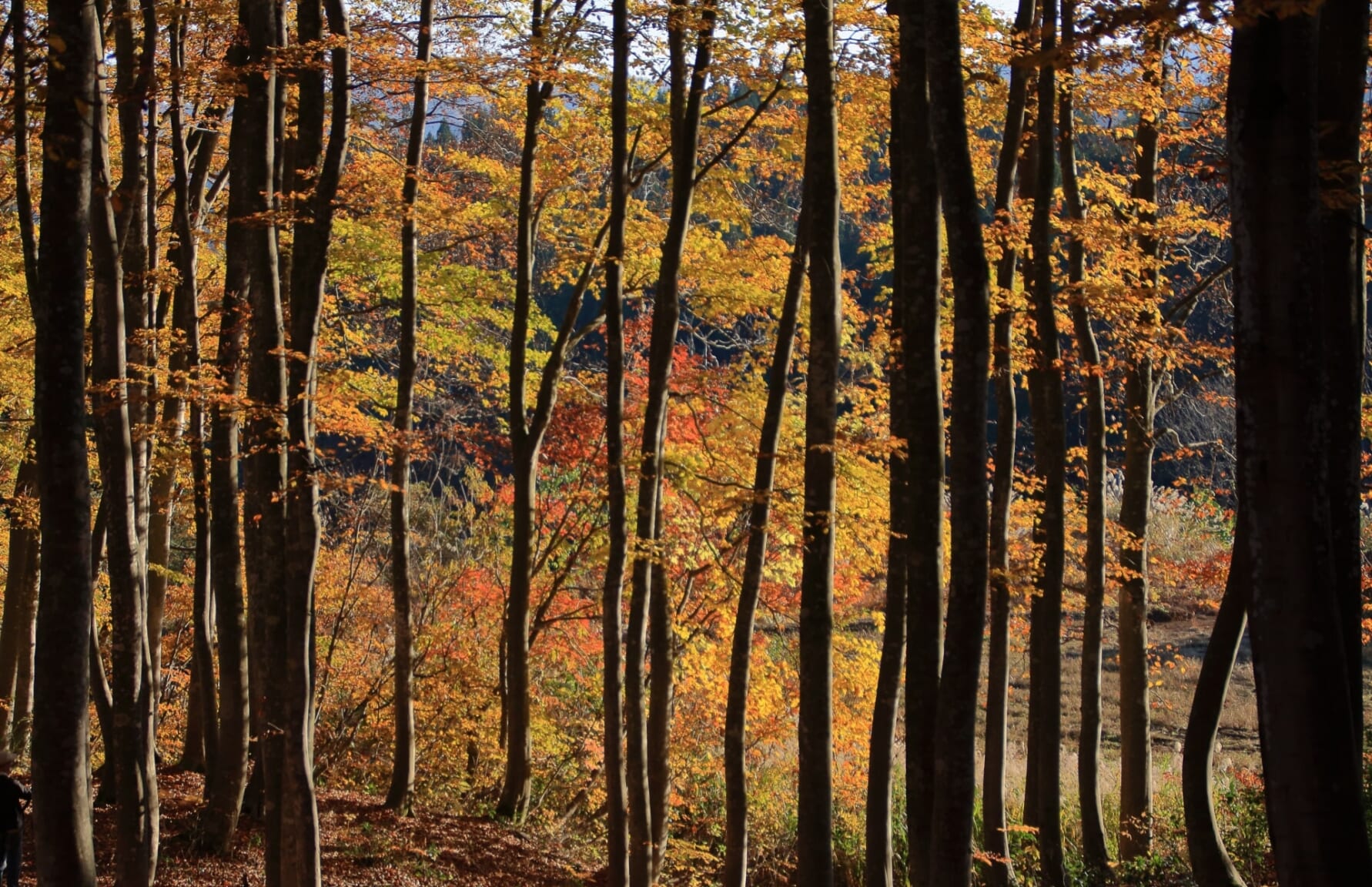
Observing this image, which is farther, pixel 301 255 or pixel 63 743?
pixel 301 255

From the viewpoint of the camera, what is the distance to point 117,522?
305 inches

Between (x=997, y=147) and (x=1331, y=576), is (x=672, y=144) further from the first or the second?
(x=1331, y=576)

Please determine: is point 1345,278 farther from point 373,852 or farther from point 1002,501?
point 373,852

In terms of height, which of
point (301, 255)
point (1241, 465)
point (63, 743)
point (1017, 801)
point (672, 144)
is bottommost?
point (1017, 801)

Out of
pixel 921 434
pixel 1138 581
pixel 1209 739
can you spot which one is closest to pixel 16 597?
pixel 921 434

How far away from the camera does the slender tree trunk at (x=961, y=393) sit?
21.4 ft

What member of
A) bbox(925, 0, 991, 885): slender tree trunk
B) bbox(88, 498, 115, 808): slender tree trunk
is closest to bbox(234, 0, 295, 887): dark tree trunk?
bbox(88, 498, 115, 808): slender tree trunk

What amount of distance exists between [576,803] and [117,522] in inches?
441

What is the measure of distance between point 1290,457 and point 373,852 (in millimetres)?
10549

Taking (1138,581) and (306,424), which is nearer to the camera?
(306,424)

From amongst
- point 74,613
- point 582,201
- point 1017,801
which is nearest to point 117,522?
point 74,613

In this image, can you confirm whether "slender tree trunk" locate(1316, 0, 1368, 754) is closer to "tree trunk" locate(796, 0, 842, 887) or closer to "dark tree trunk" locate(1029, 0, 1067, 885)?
"tree trunk" locate(796, 0, 842, 887)

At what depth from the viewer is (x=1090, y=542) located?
12320mm

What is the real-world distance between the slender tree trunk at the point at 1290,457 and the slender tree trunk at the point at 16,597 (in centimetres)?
1484
